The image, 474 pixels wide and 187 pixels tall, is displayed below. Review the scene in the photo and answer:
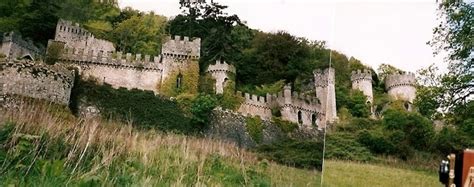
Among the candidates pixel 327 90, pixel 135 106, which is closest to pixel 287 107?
pixel 135 106

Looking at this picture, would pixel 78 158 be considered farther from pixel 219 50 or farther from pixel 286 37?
pixel 219 50

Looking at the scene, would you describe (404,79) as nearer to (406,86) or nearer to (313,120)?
(406,86)

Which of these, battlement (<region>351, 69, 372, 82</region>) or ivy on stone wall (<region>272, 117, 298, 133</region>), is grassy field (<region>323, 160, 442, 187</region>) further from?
ivy on stone wall (<region>272, 117, 298, 133</region>)

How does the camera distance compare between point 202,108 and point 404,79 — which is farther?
point 202,108

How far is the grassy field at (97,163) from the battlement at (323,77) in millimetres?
868

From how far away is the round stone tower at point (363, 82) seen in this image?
10.3 feet

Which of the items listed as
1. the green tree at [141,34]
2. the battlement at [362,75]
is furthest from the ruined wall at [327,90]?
the green tree at [141,34]

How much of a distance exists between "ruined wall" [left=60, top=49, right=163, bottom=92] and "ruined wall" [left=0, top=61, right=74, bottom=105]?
278 mm

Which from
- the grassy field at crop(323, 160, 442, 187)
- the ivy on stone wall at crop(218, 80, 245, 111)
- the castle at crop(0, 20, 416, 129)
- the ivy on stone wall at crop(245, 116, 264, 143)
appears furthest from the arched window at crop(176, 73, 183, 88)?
the grassy field at crop(323, 160, 442, 187)

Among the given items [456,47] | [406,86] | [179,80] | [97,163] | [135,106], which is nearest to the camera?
[97,163]

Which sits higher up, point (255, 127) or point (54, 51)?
point (54, 51)

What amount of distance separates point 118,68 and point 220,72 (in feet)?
3.94

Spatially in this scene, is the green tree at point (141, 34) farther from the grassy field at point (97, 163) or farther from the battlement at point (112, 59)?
the grassy field at point (97, 163)

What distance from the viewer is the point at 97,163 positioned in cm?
254
